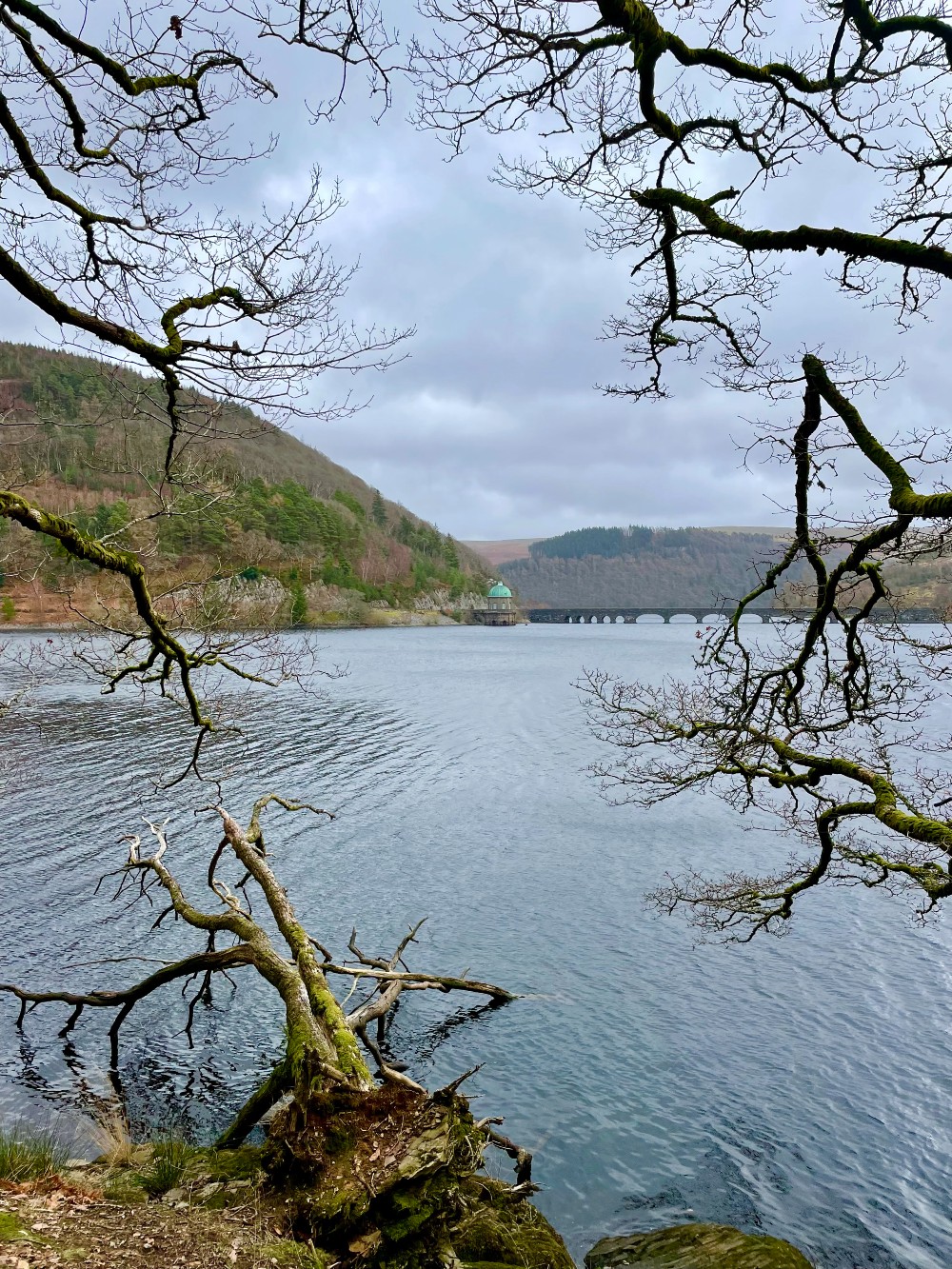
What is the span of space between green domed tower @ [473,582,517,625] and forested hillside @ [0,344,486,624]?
640cm

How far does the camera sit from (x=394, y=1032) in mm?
12102

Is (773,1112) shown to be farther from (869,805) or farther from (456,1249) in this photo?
(456,1249)

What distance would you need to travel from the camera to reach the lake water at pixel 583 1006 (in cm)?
919


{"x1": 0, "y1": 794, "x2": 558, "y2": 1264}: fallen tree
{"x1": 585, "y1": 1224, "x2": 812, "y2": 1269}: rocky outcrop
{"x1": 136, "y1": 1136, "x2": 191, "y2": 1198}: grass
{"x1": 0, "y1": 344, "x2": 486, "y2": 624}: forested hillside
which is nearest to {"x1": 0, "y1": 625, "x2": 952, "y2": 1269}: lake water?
{"x1": 585, "y1": 1224, "x2": 812, "y2": 1269}: rocky outcrop

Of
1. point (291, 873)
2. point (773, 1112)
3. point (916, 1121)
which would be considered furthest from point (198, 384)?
point (291, 873)

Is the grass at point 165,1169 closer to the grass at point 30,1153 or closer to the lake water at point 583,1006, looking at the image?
the grass at point 30,1153

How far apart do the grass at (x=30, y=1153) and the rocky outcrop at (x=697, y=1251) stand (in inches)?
193

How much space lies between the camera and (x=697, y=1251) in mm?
7379

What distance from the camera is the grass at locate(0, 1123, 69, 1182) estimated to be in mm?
7000

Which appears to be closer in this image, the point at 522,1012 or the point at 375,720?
the point at 522,1012

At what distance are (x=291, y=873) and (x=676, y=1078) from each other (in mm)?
9817

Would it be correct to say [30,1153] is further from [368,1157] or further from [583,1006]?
[583,1006]

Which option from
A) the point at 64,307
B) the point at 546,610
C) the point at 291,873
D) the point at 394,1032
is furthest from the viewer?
the point at 546,610

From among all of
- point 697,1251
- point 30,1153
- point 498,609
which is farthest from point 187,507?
point 498,609
